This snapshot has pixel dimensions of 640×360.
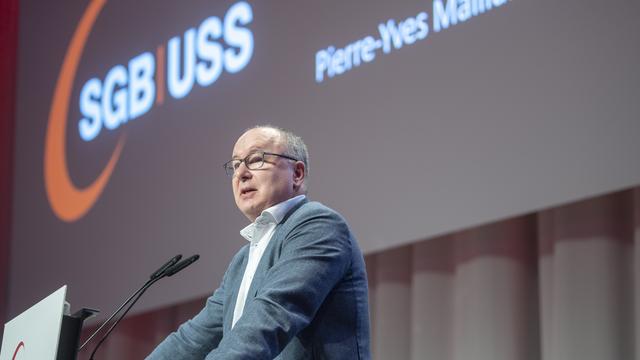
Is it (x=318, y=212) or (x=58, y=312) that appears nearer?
(x=58, y=312)

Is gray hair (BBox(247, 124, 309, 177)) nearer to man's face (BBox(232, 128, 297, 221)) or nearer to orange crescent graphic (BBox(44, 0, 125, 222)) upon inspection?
man's face (BBox(232, 128, 297, 221))

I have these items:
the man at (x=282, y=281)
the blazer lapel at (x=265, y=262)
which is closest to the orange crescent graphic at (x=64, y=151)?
the man at (x=282, y=281)

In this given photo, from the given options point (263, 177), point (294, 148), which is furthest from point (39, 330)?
point (294, 148)

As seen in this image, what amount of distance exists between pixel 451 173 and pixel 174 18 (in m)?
2.30

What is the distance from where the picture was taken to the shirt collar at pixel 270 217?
2398mm

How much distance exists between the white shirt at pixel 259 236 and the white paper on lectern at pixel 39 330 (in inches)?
16.2

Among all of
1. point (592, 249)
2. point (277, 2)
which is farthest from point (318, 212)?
point (277, 2)

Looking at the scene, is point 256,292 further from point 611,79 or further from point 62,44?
point 62,44

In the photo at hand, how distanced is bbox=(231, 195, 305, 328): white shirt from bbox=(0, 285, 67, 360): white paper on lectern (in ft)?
1.35

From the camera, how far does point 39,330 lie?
224 cm

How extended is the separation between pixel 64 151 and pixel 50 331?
3791 millimetres

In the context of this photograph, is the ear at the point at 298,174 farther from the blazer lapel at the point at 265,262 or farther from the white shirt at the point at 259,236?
the blazer lapel at the point at 265,262

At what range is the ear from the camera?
2508 millimetres

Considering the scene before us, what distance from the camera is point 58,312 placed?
215cm
